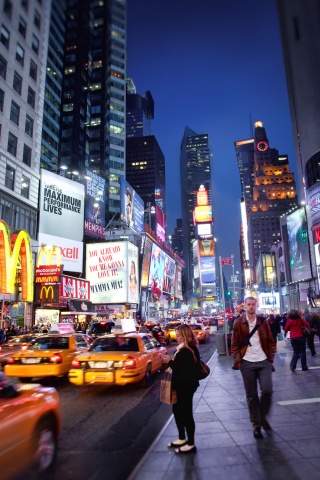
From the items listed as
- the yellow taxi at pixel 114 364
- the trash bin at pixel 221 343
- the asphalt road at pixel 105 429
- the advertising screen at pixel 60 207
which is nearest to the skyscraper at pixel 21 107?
the advertising screen at pixel 60 207

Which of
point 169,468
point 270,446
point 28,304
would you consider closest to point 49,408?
point 169,468

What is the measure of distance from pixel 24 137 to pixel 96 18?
86.2 meters

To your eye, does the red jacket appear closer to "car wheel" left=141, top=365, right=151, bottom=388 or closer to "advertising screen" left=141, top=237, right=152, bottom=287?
"car wheel" left=141, top=365, right=151, bottom=388

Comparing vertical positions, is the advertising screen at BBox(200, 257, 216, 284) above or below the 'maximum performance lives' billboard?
above

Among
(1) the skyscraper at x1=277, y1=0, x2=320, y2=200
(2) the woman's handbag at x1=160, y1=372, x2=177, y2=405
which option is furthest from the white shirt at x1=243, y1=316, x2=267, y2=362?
(1) the skyscraper at x1=277, y1=0, x2=320, y2=200

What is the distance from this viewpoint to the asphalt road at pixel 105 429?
4.50 meters

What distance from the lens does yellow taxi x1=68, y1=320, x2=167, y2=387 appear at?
9.09 metres

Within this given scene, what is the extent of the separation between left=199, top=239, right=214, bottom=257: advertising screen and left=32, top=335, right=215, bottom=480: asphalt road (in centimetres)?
15561

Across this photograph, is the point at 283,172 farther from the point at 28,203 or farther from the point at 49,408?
the point at 49,408

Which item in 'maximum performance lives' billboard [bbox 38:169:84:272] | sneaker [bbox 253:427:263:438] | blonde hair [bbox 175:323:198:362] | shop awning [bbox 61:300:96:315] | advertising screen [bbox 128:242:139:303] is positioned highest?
'maximum performance lives' billboard [bbox 38:169:84:272]

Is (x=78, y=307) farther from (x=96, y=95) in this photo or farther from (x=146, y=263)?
(x=96, y=95)

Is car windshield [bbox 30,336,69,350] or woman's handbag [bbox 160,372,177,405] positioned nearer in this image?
woman's handbag [bbox 160,372,177,405]

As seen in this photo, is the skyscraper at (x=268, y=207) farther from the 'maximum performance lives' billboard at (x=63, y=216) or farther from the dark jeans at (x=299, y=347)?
the dark jeans at (x=299, y=347)

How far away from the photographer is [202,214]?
155250mm
